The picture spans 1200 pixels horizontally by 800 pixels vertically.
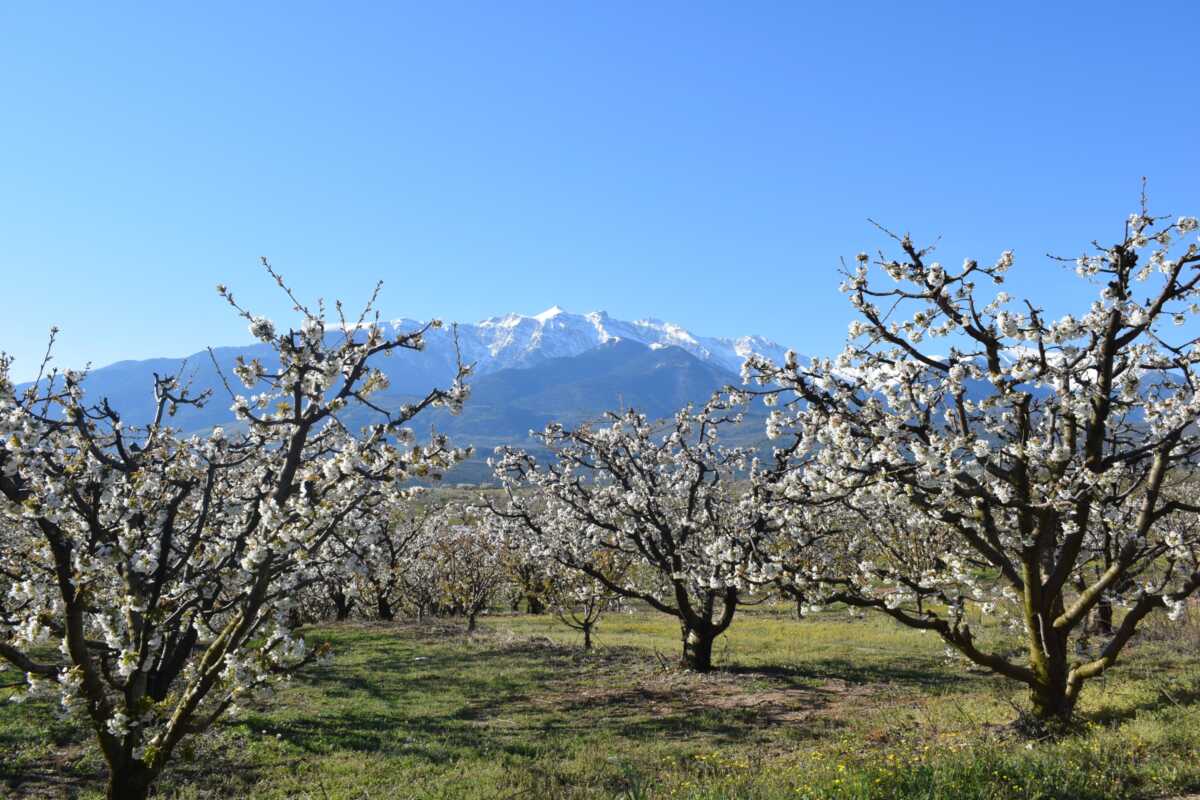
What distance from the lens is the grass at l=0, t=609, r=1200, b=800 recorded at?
977 centimetres

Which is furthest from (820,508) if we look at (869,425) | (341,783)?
(341,783)

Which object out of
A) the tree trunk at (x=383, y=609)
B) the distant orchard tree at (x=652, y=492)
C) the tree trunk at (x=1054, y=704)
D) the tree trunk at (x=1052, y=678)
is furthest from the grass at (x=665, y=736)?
the tree trunk at (x=383, y=609)

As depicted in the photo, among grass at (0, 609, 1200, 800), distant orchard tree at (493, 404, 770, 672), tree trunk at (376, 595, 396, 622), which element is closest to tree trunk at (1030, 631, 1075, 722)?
grass at (0, 609, 1200, 800)

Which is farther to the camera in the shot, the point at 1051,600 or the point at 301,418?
the point at 1051,600

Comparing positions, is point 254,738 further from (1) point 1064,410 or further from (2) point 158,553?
(1) point 1064,410

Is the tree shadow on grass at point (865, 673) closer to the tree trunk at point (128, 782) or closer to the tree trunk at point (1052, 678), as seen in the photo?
the tree trunk at point (1052, 678)

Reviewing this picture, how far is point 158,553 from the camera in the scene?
9.86m

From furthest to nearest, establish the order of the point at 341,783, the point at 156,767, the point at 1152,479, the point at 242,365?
the point at 341,783 → the point at 1152,479 → the point at 242,365 → the point at 156,767

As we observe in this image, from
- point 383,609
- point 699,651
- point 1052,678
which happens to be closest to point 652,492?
point 699,651

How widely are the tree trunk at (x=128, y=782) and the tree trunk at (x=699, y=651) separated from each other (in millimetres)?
17112

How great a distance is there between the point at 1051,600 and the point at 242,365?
1286 cm

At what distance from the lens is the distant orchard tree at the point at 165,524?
26.1 feet

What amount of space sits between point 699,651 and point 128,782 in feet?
57.9

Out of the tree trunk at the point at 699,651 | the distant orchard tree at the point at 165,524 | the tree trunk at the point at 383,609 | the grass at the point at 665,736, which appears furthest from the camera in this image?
the tree trunk at the point at 383,609
